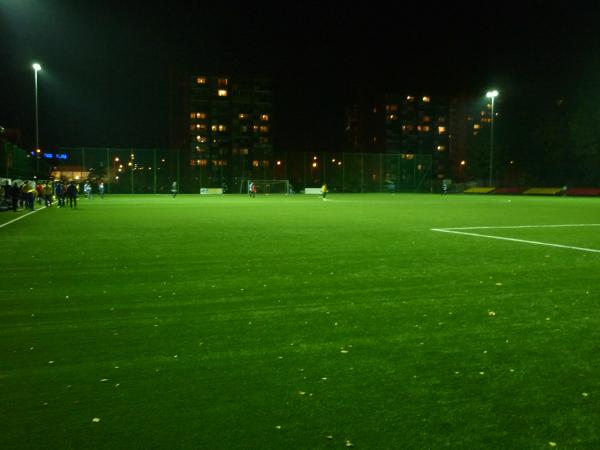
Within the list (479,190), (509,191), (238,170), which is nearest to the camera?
(509,191)

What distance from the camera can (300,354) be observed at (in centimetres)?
500

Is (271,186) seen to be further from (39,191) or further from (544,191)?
(39,191)

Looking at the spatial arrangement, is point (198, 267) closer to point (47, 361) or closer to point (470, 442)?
point (47, 361)

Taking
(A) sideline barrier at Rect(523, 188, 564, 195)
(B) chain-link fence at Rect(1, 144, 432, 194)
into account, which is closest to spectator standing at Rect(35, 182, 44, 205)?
(B) chain-link fence at Rect(1, 144, 432, 194)

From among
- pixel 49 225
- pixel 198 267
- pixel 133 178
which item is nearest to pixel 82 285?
pixel 198 267

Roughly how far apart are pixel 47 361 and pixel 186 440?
2046mm

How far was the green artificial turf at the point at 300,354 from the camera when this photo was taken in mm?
3520

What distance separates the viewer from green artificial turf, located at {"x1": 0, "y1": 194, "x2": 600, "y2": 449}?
11.5ft

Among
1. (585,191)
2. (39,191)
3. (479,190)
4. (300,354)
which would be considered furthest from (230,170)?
(300,354)

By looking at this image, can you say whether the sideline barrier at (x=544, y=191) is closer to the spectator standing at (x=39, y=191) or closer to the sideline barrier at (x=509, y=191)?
the sideline barrier at (x=509, y=191)

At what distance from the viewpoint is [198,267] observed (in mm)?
10055

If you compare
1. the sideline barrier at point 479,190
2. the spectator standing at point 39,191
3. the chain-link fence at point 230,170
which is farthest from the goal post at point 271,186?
the spectator standing at point 39,191

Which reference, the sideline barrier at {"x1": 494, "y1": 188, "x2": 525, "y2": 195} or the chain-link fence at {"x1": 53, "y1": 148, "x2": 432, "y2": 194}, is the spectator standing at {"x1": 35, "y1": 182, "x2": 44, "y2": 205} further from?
the sideline barrier at {"x1": 494, "y1": 188, "x2": 525, "y2": 195}

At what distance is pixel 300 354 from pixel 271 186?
217 ft
